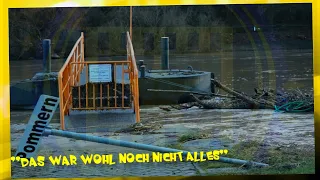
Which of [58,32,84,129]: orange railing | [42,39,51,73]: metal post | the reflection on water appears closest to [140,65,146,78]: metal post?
the reflection on water

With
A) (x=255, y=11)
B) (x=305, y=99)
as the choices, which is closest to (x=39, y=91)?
(x=255, y=11)

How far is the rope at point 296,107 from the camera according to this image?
3.81m

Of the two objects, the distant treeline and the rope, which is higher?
the distant treeline

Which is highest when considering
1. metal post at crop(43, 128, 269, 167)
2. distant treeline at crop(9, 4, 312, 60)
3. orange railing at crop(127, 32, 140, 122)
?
distant treeline at crop(9, 4, 312, 60)

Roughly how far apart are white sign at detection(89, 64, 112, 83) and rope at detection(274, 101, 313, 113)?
1.23m

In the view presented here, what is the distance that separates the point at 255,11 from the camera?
3750 mm

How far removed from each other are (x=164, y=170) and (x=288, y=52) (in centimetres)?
124

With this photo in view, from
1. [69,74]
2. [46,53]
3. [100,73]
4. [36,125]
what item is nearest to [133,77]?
[100,73]

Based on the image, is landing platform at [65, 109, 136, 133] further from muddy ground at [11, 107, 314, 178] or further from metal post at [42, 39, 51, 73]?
metal post at [42, 39, 51, 73]

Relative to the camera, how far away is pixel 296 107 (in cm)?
381

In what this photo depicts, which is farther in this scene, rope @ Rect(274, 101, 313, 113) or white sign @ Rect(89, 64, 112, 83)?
rope @ Rect(274, 101, 313, 113)

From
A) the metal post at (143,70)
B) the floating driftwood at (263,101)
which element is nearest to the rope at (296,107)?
the floating driftwood at (263,101)

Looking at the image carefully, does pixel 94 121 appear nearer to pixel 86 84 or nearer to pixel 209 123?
pixel 86 84

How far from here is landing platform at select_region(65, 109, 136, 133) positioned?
3.71 meters
